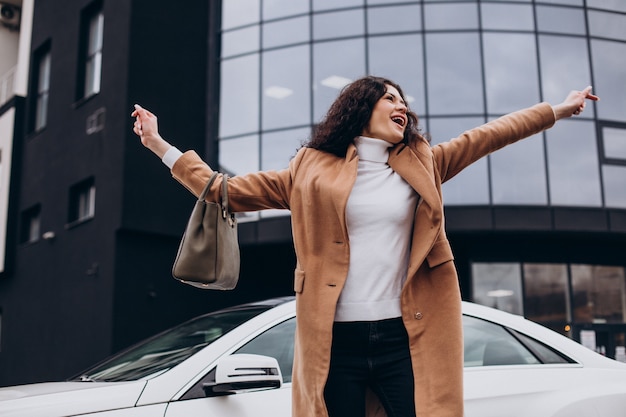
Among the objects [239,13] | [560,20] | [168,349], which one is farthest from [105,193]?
[168,349]

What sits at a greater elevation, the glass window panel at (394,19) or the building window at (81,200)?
the glass window panel at (394,19)

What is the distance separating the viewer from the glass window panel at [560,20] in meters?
16.1

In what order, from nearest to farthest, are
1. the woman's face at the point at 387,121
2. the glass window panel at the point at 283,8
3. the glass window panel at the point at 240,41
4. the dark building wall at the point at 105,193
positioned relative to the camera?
the woman's face at the point at 387,121 < the dark building wall at the point at 105,193 < the glass window panel at the point at 283,8 < the glass window panel at the point at 240,41

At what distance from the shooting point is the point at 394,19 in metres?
16.0

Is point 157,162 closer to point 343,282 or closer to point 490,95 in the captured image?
point 490,95

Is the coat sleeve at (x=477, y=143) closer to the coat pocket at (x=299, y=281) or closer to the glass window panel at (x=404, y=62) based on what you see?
the coat pocket at (x=299, y=281)

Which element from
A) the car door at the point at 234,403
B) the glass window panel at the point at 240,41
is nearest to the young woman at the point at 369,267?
the car door at the point at 234,403

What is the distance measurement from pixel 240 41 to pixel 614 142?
876cm

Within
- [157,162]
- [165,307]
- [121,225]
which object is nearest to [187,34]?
[157,162]

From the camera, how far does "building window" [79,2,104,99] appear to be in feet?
52.0

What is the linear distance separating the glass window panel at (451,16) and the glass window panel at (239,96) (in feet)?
13.2

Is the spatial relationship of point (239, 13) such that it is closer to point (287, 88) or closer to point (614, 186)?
point (287, 88)

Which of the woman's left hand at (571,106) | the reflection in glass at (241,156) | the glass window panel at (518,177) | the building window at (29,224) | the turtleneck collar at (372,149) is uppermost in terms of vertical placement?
the reflection in glass at (241,156)

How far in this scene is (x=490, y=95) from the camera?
617 inches
